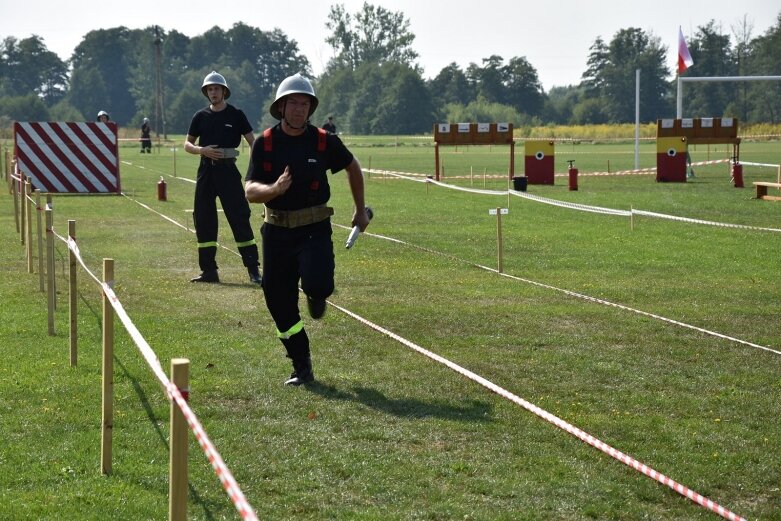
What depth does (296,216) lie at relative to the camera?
27.9 ft

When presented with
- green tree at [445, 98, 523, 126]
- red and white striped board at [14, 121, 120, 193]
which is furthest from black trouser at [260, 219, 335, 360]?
green tree at [445, 98, 523, 126]

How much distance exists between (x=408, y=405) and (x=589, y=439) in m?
1.45

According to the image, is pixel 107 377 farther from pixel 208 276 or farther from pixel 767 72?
pixel 767 72

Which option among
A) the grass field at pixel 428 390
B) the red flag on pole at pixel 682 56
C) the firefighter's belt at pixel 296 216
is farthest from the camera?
the red flag on pole at pixel 682 56

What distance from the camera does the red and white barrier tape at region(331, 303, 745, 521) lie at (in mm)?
5910

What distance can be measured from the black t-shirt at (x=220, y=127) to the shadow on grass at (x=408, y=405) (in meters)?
5.80

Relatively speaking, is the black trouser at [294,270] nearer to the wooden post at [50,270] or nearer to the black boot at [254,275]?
the wooden post at [50,270]

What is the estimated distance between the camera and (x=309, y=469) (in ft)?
21.5

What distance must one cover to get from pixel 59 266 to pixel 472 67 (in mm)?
149525

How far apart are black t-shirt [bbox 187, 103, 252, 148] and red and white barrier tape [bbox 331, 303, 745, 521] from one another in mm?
4423

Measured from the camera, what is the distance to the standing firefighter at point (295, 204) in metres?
8.40

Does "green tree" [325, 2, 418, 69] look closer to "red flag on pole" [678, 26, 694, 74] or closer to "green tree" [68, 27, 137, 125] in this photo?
"green tree" [68, 27, 137, 125]

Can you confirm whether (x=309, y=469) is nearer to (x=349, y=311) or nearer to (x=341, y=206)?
(x=349, y=311)

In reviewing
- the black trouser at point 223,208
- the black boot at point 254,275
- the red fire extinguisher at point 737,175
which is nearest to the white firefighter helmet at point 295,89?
the black trouser at point 223,208
